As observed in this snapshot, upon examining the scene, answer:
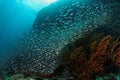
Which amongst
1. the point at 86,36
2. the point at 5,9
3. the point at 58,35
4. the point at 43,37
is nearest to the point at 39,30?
the point at 43,37

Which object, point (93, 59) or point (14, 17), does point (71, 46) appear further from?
point (14, 17)

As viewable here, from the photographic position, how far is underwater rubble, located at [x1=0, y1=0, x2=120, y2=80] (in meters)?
4.69

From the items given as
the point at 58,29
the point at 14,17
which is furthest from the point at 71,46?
the point at 14,17

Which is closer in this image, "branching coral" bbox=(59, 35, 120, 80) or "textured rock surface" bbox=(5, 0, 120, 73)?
"branching coral" bbox=(59, 35, 120, 80)

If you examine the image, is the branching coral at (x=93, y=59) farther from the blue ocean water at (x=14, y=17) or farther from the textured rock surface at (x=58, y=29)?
the blue ocean water at (x=14, y=17)

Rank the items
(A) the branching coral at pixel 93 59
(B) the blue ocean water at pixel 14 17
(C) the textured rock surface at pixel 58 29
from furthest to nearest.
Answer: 1. (B) the blue ocean water at pixel 14 17
2. (C) the textured rock surface at pixel 58 29
3. (A) the branching coral at pixel 93 59

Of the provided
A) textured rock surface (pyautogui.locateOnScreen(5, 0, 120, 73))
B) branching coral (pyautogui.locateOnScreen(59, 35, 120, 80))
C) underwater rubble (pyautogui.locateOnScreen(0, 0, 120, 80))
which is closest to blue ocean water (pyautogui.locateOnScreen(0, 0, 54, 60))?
underwater rubble (pyautogui.locateOnScreen(0, 0, 120, 80))

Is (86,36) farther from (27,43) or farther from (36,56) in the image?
(27,43)

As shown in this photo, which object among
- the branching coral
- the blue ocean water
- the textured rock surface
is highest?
the blue ocean water

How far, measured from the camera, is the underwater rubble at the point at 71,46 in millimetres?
4691

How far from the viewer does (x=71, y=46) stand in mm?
5324

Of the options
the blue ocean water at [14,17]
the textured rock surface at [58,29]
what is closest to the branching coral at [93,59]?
the textured rock surface at [58,29]

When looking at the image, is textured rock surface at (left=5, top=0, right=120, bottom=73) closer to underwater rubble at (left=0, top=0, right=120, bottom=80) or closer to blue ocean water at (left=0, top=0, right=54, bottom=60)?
underwater rubble at (left=0, top=0, right=120, bottom=80)

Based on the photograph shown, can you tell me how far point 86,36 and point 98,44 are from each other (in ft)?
2.32
